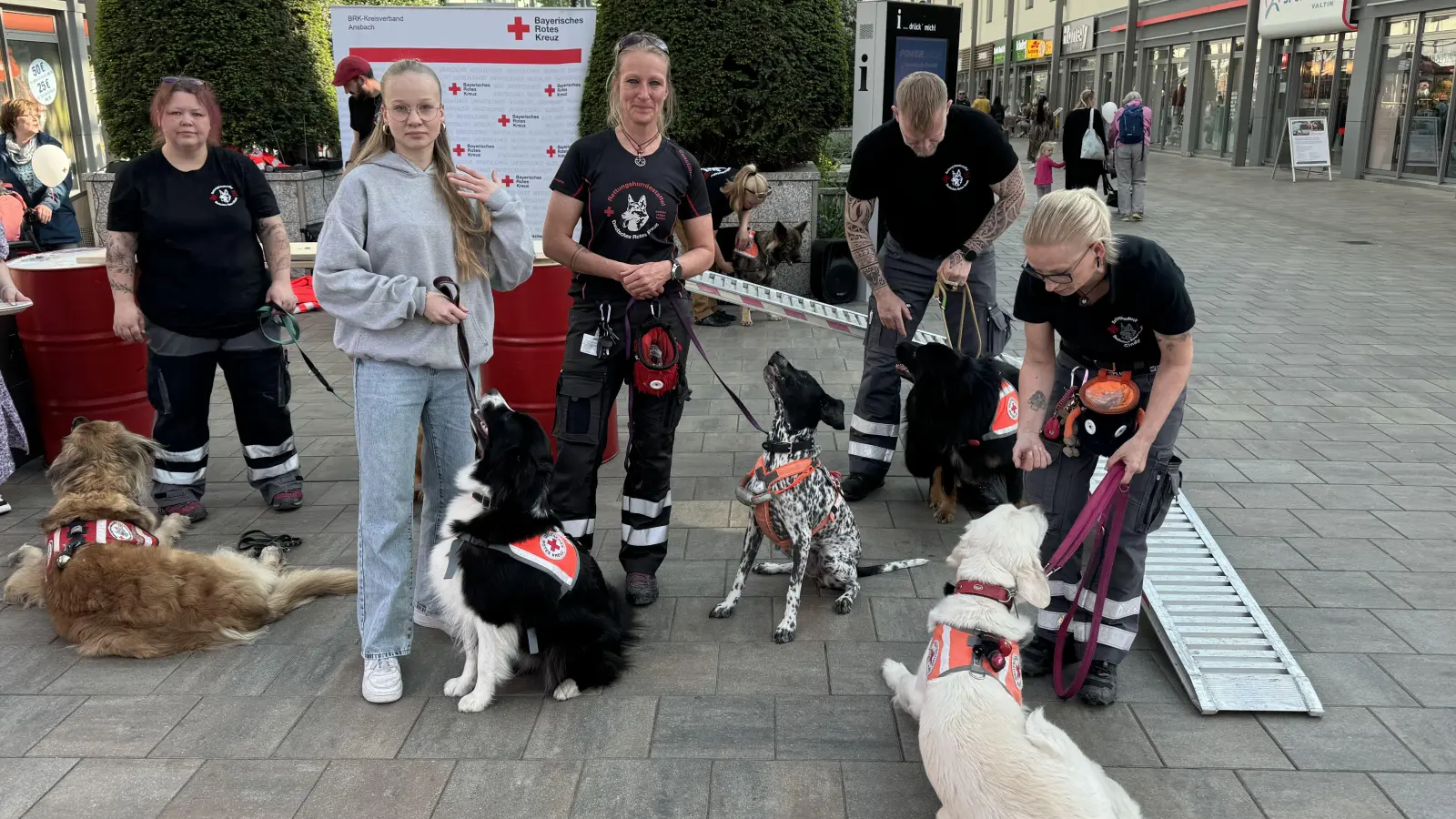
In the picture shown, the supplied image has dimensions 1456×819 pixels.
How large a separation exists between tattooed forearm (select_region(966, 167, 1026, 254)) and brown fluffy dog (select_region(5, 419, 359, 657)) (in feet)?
10.2

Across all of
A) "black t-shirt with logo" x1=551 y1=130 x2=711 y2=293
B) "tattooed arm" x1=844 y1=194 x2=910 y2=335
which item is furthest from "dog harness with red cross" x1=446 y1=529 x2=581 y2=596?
"tattooed arm" x1=844 y1=194 x2=910 y2=335

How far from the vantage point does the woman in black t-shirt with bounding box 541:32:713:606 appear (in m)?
3.46

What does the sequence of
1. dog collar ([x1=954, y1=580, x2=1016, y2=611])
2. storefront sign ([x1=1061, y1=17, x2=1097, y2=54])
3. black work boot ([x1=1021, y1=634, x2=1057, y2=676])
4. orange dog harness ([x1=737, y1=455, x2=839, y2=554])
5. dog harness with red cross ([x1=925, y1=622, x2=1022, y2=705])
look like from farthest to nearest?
storefront sign ([x1=1061, y1=17, x2=1097, y2=54])
orange dog harness ([x1=737, y1=455, x2=839, y2=554])
black work boot ([x1=1021, y1=634, x2=1057, y2=676])
dog collar ([x1=954, y1=580, x2=1016, y2=611])
dog harness with red cross ([x1=925, y1=622, x2=1022, y2=705])

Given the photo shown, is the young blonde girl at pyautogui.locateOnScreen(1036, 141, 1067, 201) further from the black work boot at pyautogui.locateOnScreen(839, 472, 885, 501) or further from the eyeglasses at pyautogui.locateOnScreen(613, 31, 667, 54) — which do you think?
the eyeglasses at pyautogui.locateOnScreen(613, 31, 667, 54)

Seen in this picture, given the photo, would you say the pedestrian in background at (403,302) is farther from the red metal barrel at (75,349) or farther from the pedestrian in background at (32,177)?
the pedestrian in background at (32,177)

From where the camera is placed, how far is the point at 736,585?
148 inches

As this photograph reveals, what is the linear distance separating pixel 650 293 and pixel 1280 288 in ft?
28.7

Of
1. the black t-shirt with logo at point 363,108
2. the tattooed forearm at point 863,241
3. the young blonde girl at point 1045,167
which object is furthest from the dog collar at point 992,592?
the young blonde girl at point 1045,167

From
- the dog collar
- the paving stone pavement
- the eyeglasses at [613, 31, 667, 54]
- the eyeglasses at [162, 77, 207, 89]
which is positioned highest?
the eyeglasses at [613, 31, 667, 54]

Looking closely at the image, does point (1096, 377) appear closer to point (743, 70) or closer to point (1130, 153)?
point (743, 70)

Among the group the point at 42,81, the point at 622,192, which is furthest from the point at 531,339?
the point at 42,81

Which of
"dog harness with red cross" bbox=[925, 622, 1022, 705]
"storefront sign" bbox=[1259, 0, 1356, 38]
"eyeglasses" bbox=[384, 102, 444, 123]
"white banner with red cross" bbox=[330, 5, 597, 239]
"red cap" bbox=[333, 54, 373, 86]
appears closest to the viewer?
"dog harness with red cross" bbox=[925, 622, 1022, 705]

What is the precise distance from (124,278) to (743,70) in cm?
595

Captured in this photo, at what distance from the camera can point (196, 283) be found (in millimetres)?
4371
